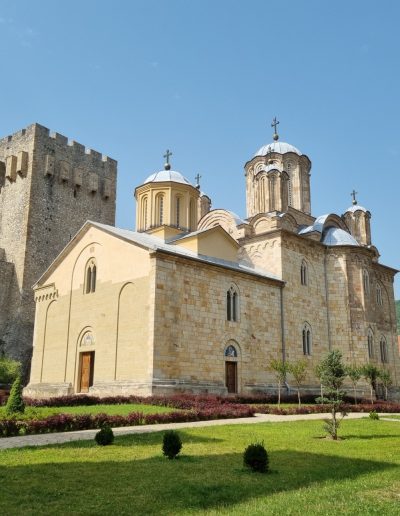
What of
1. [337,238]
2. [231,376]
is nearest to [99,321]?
[231,376]

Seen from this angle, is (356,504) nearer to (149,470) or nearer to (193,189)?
(149,470)

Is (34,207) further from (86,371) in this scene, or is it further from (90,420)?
(90,420)

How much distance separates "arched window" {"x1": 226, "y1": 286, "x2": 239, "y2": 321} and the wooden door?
211 centimetres

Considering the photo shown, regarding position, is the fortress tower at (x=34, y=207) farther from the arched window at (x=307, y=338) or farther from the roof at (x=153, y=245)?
the arched window at (x=307, y=338)

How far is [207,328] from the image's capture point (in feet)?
73.3

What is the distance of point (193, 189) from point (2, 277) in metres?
15.4

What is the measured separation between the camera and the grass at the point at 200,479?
5.91 meters

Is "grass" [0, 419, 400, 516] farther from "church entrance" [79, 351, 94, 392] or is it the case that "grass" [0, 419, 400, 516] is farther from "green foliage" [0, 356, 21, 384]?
"green foliage" [0, 356, 21, 384]

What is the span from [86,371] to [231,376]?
668 centimetres

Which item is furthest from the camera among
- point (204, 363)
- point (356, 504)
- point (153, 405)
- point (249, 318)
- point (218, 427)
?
point (249, 318)

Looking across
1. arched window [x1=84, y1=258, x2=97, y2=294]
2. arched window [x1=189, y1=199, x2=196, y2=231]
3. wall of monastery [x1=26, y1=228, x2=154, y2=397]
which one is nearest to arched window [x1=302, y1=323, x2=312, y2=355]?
arched window [x1=189, y1=199, x2=196, y2=231]

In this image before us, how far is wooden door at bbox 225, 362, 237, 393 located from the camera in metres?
23.0

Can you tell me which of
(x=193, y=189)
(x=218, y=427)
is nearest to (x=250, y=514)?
(x=218, y=427)

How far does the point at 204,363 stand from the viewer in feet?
71.7
